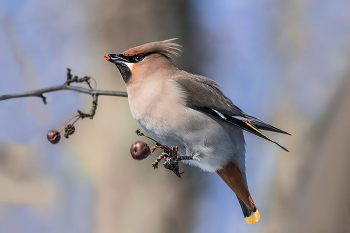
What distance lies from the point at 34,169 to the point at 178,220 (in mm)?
2351

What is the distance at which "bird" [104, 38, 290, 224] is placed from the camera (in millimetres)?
2555

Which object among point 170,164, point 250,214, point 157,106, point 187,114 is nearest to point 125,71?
point 157,106

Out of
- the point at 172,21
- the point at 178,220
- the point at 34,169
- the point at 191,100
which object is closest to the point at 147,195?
the point at 178,220

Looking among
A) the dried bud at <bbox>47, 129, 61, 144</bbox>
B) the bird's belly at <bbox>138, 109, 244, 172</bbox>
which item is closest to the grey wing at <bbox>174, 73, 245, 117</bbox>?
the bird's belly at <bbox>138, 109, 244, 172</bbox>

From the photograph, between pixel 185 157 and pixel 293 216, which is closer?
pixel 185 157

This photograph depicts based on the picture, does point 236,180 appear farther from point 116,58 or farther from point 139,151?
point 116,58

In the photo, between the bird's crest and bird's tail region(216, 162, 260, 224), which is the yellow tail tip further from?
the bird's crest

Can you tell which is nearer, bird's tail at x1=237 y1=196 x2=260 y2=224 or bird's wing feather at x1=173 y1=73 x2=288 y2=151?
bird's wing feather at x1=173 y1=73 x2=288 y2=151

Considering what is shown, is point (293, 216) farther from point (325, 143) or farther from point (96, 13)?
point (96, 13)

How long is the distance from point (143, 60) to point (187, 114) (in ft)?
1.91

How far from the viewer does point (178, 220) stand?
567cm

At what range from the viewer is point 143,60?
289 cm

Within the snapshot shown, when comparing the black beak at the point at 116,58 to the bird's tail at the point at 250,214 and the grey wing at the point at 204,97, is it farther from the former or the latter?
the bird's tail at the point at 250,214

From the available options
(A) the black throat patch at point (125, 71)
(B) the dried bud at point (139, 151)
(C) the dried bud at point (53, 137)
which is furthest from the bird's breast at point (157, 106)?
(C) the dried bud at point (53, 137)
